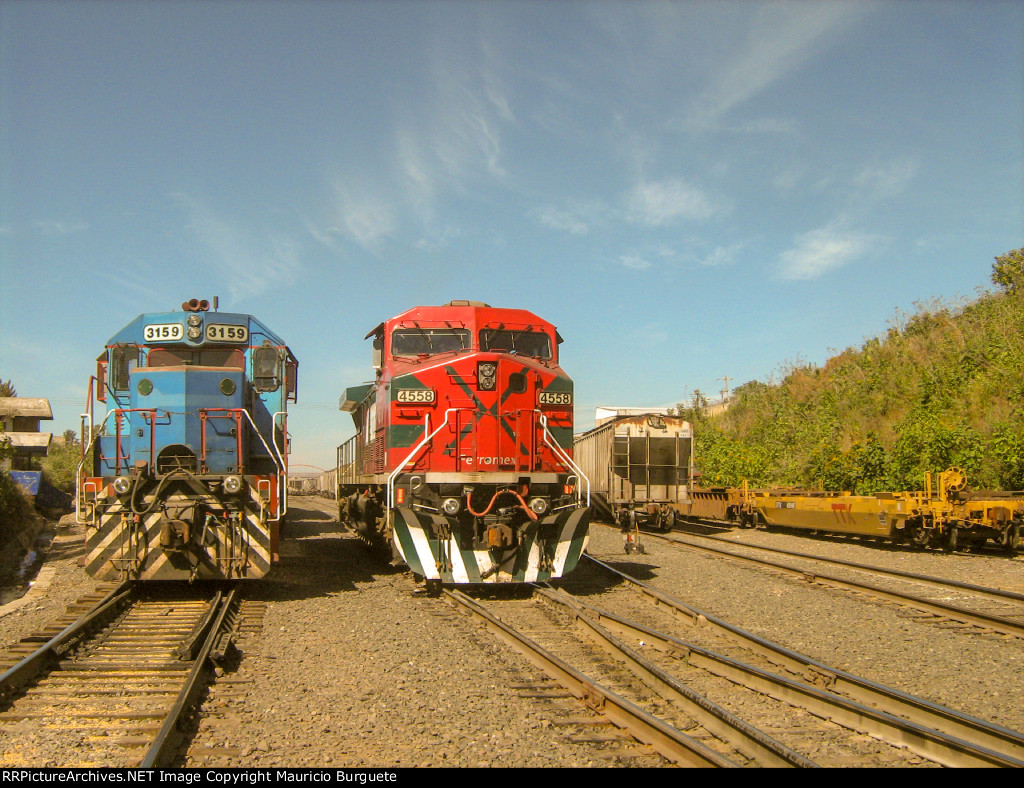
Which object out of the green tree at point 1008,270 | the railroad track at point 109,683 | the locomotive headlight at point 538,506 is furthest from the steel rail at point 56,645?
the green tree at point 1008,270

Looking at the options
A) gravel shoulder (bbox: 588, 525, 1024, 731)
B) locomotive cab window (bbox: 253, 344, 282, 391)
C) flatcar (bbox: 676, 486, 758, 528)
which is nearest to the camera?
gravel shoulder (bbox: 588, 525, 1024, 731)

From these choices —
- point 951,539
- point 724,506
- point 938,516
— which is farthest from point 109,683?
point 724,506

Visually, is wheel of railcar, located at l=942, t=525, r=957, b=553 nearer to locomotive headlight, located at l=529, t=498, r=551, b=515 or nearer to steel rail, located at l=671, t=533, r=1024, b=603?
steel rail, located at l=671, t=533, r=1024, b=603

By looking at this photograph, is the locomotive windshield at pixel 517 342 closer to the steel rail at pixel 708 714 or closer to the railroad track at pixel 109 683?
the steel rail at pixel 708 714

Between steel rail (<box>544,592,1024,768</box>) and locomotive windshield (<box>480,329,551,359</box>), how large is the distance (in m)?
4.49

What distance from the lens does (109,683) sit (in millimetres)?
5656

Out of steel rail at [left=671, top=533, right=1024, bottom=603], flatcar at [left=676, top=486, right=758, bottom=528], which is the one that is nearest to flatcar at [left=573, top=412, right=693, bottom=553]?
flatcar at [left=676, top=486, right=758, bottom=528]

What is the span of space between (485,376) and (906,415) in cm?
1822

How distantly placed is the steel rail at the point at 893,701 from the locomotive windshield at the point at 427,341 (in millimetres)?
4673

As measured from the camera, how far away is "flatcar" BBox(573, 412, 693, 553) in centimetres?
1875

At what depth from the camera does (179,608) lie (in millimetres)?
8633

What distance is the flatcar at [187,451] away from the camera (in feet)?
28.7

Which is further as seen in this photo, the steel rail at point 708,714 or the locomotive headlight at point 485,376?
the locomotive headlight at point 485,376

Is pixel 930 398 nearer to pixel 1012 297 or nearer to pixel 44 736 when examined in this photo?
pixel 1012 297
